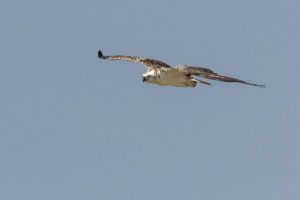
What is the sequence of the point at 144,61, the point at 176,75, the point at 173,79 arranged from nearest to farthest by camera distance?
the point at 176,75, the point at 173,79, the point at 144,61

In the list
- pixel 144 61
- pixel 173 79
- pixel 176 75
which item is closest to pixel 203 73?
pixel 176 75

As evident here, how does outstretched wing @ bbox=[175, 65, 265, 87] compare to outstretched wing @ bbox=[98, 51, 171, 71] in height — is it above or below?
below

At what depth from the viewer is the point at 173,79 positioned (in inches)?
1239

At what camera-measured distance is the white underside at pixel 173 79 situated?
101ft

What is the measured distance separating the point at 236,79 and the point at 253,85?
2.36 metres

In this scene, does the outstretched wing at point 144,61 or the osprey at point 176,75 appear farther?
the outstretched wing at point 144,61

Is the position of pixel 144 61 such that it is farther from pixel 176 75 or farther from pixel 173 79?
pixel 176 75

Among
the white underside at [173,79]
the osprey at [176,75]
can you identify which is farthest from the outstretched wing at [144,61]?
the white underside at [173,79]

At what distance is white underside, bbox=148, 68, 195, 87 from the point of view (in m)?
30.9

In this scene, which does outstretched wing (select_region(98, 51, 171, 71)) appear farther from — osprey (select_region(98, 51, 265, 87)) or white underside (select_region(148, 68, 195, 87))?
white underside (select_region(148, 68, 195, 87))

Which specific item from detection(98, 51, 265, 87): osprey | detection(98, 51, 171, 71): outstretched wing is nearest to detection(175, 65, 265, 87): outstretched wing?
detection(98, 51, 265, 87): osprey

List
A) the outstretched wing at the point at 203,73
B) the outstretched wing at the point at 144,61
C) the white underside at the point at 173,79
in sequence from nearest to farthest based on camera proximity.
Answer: the outstretched wing at the point at 203,73, the white underside at the point at 173,79, the outstretched wing at the point at 144,61

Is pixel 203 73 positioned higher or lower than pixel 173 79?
higher

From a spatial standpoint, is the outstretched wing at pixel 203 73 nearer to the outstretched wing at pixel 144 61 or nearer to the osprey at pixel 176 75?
the osprey at pixel 176 75
